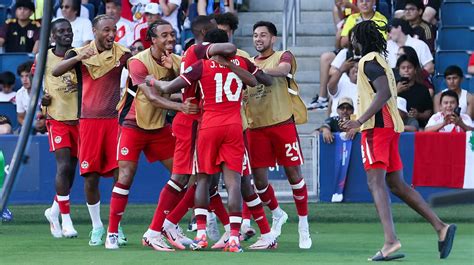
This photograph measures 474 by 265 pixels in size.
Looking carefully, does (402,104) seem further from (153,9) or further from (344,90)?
(153,9)

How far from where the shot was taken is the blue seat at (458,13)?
20.5 meters

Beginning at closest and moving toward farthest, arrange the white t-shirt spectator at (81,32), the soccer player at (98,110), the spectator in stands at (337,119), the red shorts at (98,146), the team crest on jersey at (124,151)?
the team crest on jersey at (124,151) → the soccer player at (98,110) → the red shorts at (98,146) → the spectator in stands at (337,119) → the white t-shirt spectator at (81,32)

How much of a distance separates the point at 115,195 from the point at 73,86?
1.89m

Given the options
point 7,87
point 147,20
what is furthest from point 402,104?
point 7,87

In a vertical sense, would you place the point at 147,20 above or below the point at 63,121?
above

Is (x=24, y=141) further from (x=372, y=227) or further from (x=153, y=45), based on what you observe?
(x=372, y=227)

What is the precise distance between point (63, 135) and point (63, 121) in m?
→ 0.15

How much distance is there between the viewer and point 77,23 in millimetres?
19391

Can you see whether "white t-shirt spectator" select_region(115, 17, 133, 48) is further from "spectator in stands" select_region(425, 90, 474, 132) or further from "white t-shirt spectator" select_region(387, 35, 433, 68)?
"spectator in stands" select_region(425, 90, 474, 132)

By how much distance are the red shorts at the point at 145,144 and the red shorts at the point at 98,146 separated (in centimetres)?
52

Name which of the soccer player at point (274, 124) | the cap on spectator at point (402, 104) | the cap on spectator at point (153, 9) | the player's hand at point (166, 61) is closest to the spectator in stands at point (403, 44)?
the cap on spectator at point (402, 104)

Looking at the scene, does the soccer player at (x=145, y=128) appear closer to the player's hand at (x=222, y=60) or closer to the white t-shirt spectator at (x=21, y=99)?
the player's hand at (x=222, y=60)

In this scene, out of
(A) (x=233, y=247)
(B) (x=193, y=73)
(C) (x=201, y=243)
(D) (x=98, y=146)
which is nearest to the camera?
(B) (x=193, y=73)

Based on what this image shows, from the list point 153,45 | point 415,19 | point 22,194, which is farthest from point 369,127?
point 415,19
